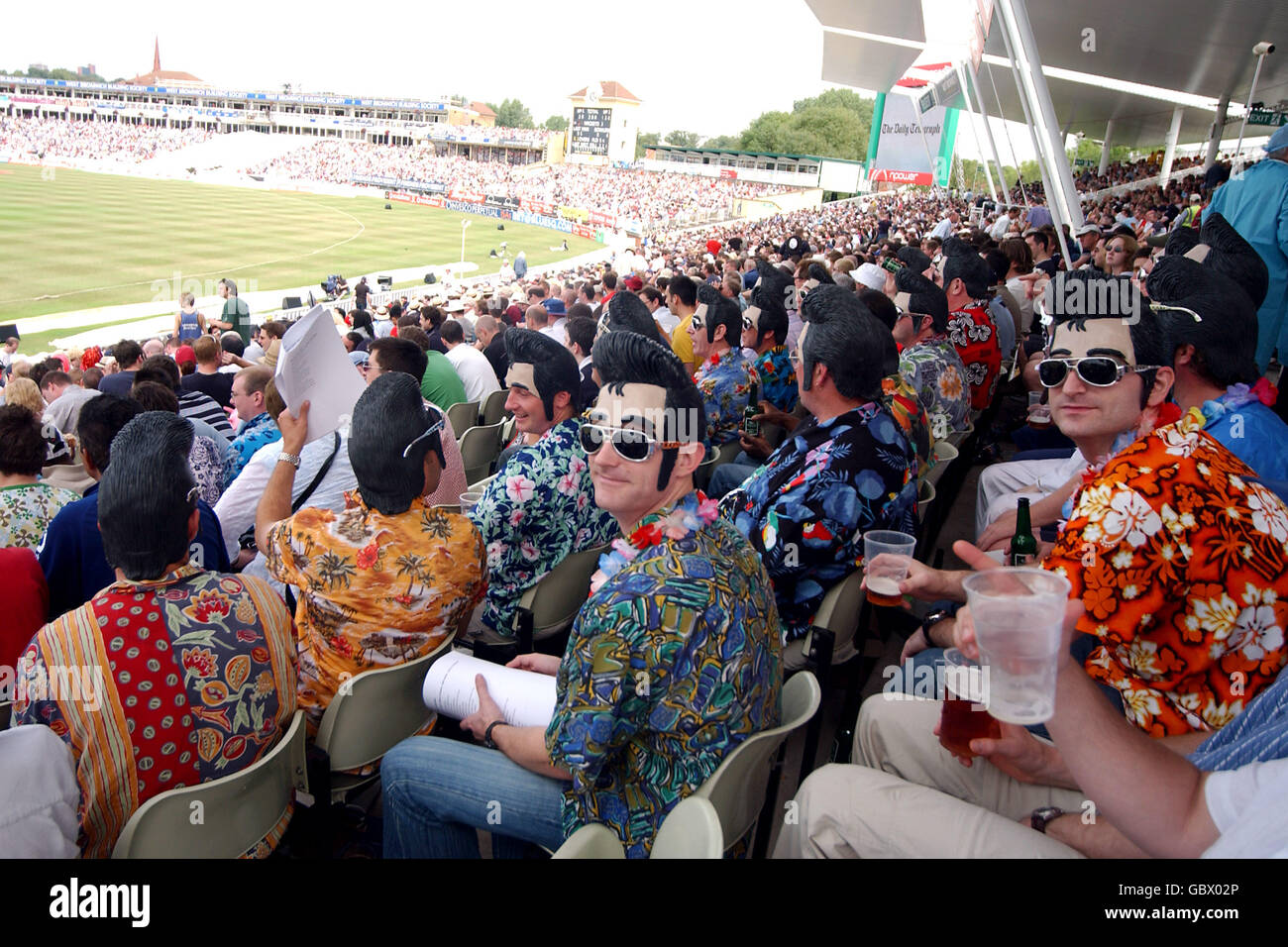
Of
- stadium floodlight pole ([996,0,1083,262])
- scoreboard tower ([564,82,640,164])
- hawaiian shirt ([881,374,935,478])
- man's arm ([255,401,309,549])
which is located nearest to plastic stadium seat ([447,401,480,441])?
man's arm ([255,401,309,549])

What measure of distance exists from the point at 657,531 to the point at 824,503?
1156 millimetres

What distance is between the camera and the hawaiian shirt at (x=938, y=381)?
5023mm

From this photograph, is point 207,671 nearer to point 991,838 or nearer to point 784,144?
point 991,838

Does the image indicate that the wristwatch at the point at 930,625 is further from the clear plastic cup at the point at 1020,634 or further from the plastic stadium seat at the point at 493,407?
the plastic stadium seat at the point at 493,407

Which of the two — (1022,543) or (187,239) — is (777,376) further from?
(187,239)

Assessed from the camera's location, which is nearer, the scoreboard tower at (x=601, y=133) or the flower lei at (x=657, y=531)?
the flower lei at (x=657, y=531)

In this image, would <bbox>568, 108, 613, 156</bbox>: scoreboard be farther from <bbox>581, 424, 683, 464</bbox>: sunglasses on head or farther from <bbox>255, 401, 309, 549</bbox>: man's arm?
<bbox>581, 424, 683, 464</bbox>: sunglasses on head

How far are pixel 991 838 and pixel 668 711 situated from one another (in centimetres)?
76

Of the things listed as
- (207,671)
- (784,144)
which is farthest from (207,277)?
(784,144)

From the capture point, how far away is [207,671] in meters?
2.21

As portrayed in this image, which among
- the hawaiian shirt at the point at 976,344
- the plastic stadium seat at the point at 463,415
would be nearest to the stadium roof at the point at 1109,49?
the hawaiian shirt at the point at 976,344

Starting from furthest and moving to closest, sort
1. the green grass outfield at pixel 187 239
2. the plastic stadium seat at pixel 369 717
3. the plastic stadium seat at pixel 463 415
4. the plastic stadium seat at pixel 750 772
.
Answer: the green grass outfield at pixel 187 239, the plastic stadium seat at pixel 463 415, the plastic stadium seat at pixel 369 717, the plastic stadium seat at pixel 750 772

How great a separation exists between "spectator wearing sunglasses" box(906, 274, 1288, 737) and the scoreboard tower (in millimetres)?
92480

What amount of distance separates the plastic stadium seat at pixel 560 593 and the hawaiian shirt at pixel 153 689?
48.6 inches
